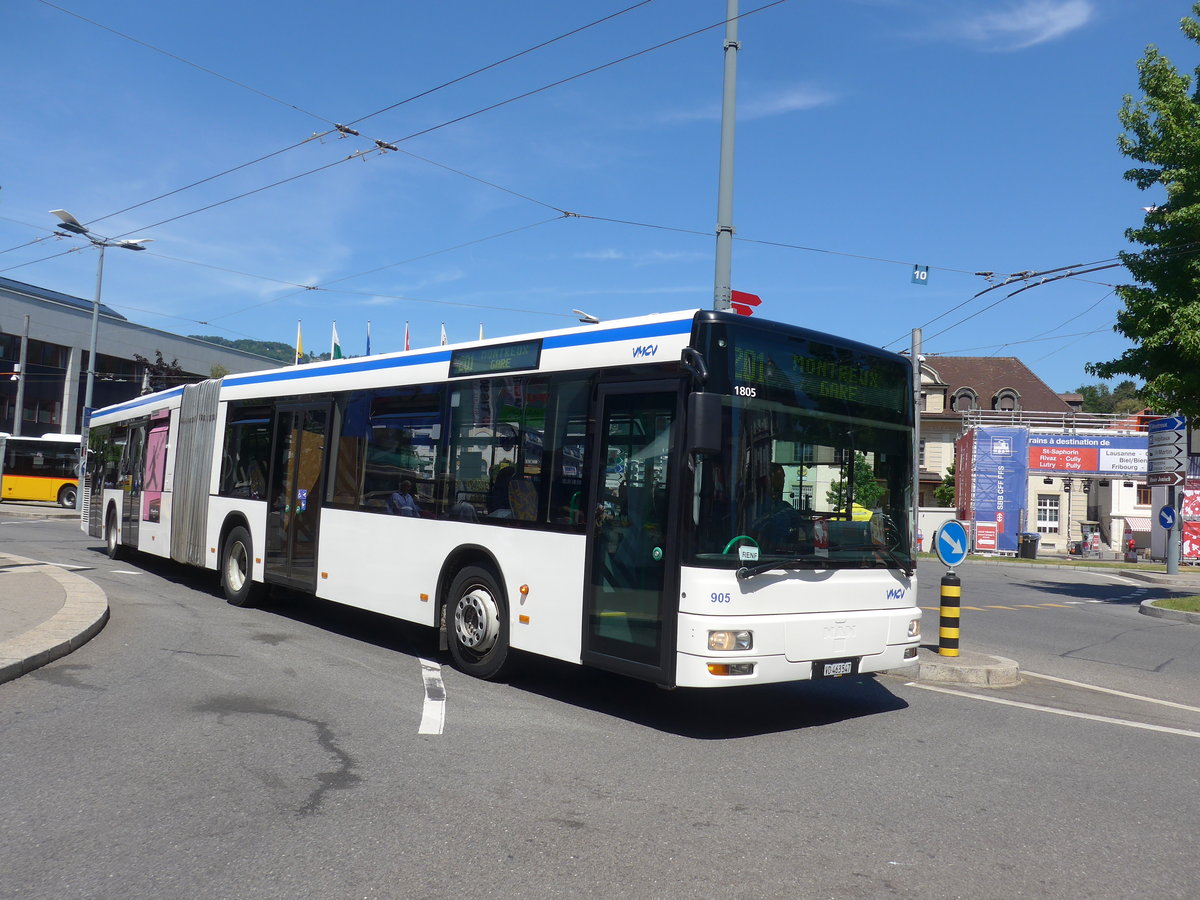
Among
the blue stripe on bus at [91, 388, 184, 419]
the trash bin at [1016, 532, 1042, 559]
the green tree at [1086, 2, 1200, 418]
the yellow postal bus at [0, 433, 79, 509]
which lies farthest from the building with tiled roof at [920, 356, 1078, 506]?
the blue stripe on bus at [91, 388, 184, 419]

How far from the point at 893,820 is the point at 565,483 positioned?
3551 millimetres

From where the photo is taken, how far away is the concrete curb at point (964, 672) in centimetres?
930

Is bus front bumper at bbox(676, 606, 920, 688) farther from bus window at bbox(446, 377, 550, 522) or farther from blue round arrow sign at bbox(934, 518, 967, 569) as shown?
blue round arrow sign at bbox(934, 518, 967, 569)

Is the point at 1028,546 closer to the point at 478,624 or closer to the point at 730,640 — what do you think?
the point at 478,624

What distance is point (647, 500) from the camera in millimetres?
6992

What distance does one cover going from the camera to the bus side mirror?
6406mm

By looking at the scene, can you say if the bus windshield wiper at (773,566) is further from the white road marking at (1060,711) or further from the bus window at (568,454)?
the white road marking at (1060,711)

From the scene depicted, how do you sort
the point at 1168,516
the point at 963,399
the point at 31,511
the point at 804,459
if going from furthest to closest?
the point at 963,399, the point at 31,511, the point at 1168,516, the point at 804,459

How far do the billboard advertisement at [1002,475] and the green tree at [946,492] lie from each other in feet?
40.2

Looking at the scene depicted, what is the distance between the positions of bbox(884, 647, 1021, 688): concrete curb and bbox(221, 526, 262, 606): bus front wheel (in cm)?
774

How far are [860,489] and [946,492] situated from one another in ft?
176

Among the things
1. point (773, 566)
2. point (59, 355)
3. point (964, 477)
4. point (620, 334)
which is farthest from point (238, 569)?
point (59, 355)

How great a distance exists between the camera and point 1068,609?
61.4 ft

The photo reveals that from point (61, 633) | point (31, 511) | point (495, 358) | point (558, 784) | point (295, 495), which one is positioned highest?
point (495, 358)
